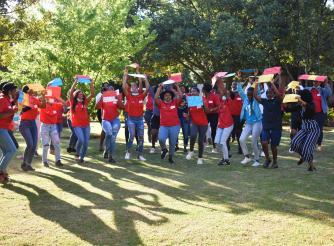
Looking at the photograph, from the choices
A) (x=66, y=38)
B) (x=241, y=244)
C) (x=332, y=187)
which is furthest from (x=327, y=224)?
(x=66, y=38)

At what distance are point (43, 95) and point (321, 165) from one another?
21.7 ft

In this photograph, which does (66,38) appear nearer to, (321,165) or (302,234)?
(321,165)

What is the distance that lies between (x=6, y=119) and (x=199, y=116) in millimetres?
4507

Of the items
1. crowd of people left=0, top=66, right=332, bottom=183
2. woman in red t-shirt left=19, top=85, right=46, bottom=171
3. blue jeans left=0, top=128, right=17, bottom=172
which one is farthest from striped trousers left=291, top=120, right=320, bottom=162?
blue jeans left=0, top=128, right=17, bottom=172

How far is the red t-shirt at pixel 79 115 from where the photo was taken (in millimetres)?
10148

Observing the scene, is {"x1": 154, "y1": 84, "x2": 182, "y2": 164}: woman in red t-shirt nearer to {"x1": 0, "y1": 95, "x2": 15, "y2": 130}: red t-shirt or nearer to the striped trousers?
the striped trousers

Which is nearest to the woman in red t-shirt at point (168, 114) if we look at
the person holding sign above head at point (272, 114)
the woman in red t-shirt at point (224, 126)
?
the woman in red t-shirt at point (224, 126)

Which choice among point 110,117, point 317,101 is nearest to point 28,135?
point 110,117

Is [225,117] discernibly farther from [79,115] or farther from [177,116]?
[79,115]

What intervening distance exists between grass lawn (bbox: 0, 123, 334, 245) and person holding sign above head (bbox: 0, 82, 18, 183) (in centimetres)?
49

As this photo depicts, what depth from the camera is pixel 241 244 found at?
16.4 feet

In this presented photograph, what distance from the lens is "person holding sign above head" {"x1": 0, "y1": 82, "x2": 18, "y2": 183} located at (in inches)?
308

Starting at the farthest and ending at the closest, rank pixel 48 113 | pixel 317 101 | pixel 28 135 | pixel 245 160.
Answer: pixel 317 101
pixel 245 160
pixel 48 113
pixel 28 135

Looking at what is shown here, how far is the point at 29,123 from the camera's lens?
9.53 m
